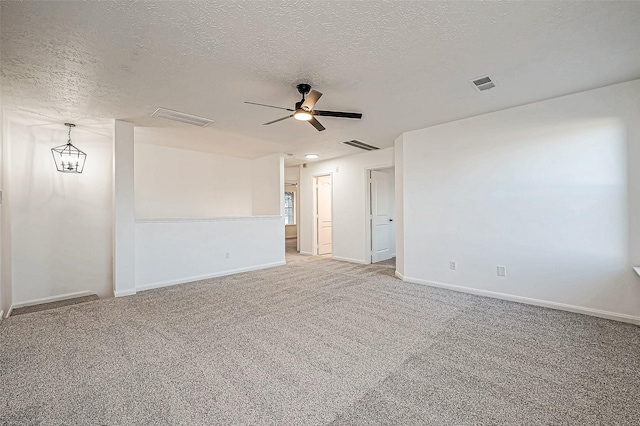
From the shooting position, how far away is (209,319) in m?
3.00

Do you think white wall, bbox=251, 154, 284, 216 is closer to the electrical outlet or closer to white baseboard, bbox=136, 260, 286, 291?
white baseboard, bbox=136, 260, 286, 291

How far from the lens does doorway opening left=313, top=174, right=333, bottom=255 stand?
742 cm

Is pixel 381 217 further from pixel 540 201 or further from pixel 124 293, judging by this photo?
pixel 124 293

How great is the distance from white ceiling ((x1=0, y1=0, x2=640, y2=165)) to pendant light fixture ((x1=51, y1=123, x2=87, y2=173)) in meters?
0.79

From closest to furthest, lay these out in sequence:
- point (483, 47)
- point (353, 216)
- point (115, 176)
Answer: point (483, 47) < point (115, 176) < point (353, 216)

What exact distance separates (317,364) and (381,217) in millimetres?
4745

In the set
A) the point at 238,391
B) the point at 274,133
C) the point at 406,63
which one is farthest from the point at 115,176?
the point at 406,63

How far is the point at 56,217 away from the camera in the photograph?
4.32 meters

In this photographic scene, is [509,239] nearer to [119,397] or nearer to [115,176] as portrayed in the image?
[119,397]

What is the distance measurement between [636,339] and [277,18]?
4092mm

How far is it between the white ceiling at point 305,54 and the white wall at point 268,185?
252 centimetres

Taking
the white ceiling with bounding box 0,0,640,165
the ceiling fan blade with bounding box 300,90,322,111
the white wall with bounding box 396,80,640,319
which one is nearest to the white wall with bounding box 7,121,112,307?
the white ceiling with bounding box 0,0,640,165

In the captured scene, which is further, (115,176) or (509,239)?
(115,176)

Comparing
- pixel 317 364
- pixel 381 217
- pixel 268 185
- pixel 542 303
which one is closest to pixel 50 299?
pixel 268 185
